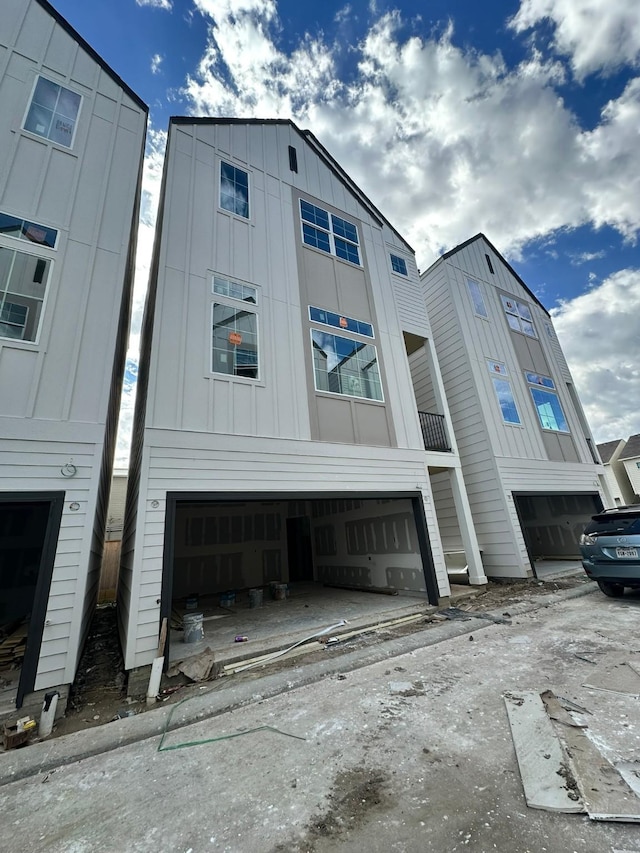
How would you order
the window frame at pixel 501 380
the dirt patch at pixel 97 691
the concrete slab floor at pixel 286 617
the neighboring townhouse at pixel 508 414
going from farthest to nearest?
1. the window frame at pixel 501 380
2. the neighboring townhouse at pixel 508 414
3. the concrete slab floor at pixel 286 617
4. the dirt patch at pixel 97 691

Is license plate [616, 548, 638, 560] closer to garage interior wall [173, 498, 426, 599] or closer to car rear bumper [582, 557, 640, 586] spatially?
car rear bumper [582, 557, 640, 586]

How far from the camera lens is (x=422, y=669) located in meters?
4.07

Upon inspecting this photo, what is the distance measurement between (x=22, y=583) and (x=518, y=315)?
58.2 ft

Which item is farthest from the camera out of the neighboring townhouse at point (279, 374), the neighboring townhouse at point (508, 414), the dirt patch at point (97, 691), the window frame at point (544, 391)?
the window frame at point (544, 391)

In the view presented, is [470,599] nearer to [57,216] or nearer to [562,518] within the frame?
[562,518]

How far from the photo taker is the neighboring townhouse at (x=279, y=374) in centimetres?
527

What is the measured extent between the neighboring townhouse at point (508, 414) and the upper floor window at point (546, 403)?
0.16ft

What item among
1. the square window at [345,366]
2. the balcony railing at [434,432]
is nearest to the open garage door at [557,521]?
the balcony railing at [434,432]

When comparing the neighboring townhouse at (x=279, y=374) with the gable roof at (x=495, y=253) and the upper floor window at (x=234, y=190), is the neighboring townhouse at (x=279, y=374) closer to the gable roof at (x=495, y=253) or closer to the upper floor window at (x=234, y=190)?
the upper floor window at (x=234, y=190)

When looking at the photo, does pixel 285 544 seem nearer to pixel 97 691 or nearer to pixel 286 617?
pixel 286 617

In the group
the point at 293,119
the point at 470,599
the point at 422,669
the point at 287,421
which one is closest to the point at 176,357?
the point at 287,421

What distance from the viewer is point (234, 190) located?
760 cm

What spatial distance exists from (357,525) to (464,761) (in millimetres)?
7532

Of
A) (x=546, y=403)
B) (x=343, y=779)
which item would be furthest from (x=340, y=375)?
(x=546, y=403)
